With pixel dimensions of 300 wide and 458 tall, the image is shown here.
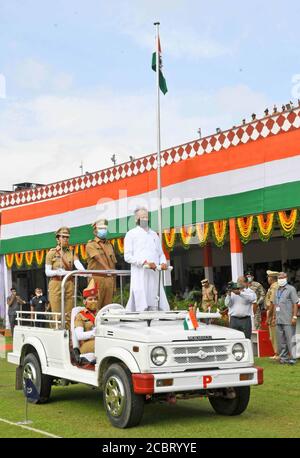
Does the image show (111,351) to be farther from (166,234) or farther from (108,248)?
(166,234)

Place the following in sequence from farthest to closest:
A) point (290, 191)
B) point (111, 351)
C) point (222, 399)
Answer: point (290, 191) < point (222, 399) < point (111, 351)

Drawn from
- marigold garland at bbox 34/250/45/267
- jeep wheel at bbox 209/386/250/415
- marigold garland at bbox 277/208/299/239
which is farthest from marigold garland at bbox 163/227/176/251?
jeep wheel at bbox 209/386/250/415

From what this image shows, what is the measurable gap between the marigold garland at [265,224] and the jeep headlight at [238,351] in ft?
31.1

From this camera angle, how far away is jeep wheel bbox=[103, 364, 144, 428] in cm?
729

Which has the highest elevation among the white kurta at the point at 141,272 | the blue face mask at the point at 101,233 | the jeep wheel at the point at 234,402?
the blue face mask at the point at 101,233

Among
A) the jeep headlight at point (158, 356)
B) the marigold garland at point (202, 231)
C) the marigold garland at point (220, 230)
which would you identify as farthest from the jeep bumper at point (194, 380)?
the marigold garland at point (202, 231)

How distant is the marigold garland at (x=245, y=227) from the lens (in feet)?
57.6

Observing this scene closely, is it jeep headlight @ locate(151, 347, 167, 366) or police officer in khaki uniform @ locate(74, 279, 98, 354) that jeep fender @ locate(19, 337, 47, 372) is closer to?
police officer in khaki uniform @ locate(74, 279, 98, 354)

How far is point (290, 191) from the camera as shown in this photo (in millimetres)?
16438

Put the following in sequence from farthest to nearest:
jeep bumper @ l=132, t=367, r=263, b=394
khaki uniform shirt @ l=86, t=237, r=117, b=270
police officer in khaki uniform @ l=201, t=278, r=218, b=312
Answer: police officer in khaki uniform @ l=201, t=278, r=218, b=312, khaki uniform shirt @ l=86, t=237, r=117, b=270, jeep bumper @ l=132, t=367, r=263, b=394

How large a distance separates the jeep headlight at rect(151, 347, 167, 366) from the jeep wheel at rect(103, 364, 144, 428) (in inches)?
13.2

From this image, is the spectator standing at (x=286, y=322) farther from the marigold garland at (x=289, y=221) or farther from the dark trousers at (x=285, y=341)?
the marigold garland at (x=289, y=221)
